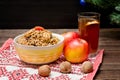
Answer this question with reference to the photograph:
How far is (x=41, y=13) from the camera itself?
6.60 feet

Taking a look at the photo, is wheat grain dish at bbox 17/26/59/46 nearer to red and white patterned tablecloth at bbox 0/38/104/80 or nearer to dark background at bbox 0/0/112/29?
red and white patterned tablecloth at bbox 0/38/104/80

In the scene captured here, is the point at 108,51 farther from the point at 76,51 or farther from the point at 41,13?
the point at 41,13

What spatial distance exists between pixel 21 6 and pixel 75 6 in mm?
349

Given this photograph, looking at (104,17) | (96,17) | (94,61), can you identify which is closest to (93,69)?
(94,61)

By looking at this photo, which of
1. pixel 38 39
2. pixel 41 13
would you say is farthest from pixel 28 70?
pixel 41 13

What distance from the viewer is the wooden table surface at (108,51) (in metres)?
1.00

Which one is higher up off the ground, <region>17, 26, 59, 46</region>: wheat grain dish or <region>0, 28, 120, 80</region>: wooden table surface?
<region>17, 26, 59, 46</region>: wheat grain dish

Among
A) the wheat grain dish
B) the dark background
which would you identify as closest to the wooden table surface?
the wheat grain dish

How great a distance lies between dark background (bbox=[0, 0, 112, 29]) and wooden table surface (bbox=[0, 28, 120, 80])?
0.48 metres

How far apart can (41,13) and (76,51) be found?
970 mm

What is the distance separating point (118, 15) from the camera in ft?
4.55

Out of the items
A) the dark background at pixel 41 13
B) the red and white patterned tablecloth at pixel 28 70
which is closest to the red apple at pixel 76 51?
the red and white patterned tablecloth at pixel 28 70

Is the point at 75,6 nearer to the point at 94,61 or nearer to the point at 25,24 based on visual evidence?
the point at 25,24

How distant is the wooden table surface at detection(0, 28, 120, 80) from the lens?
1000 millimetres
